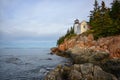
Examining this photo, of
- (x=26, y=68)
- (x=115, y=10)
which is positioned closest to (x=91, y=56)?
(x=26, y=68)

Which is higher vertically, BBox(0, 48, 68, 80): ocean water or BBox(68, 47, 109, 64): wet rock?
BBox(68, 47, 109, 64): wet rock

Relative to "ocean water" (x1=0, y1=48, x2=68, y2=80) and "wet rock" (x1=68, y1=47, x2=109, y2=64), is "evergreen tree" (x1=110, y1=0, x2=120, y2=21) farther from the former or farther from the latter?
"ocean water" (x1=0, y1=48, x2=68, y2=80)

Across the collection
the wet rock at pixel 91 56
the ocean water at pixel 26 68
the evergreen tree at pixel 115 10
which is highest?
the evergreen tree at pixel 115 10

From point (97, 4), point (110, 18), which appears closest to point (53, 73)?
point (110, 18)

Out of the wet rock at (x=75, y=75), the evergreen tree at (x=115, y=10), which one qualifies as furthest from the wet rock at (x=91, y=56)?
the wet rock at (x=75, y=75)

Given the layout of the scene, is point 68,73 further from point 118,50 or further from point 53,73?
point 118,50

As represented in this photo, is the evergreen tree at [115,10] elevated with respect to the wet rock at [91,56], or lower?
elevated

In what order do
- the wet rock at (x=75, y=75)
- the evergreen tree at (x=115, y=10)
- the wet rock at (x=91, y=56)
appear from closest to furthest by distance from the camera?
the wet rock at (x=75, y=75), the wet rock at (x=91, y=56), the evergreen tree at (x=115, y=10)

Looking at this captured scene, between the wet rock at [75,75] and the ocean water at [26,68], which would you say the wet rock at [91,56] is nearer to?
the ocean water at [26,68]

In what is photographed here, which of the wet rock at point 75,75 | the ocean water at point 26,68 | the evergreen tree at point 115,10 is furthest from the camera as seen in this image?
the evergreen tree at point 115,10

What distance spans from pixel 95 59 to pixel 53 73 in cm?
2086

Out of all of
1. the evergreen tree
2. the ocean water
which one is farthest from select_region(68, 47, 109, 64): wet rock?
the evergreen tree

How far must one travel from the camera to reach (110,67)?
32750mm

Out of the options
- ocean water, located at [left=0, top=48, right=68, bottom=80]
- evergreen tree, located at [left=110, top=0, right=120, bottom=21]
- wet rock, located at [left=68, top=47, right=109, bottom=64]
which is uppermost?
evergreen tree, located at [left=110, top=0, right=120, bottom=21]
